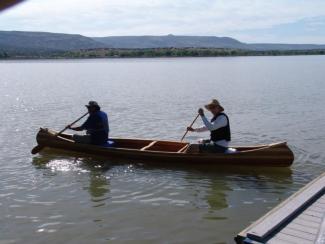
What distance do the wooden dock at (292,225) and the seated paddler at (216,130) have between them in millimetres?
4386

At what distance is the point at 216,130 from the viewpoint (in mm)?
11516

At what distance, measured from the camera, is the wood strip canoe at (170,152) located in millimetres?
11180

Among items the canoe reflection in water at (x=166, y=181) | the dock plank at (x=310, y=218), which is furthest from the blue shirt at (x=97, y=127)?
the dock plank at (x=310, y=218)

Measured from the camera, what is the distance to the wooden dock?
5.57m

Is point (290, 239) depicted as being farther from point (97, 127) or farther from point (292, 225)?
point (97, 127)

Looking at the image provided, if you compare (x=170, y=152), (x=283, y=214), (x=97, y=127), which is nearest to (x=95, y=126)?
(x=97, y=127)

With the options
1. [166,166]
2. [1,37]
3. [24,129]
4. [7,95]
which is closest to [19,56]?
[1,37]

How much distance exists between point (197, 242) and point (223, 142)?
467 cm

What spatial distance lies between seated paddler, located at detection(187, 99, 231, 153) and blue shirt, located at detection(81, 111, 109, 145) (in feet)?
8.66

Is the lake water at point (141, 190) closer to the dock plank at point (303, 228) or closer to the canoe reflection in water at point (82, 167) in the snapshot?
the canoe reflection in water at point (82, 167)

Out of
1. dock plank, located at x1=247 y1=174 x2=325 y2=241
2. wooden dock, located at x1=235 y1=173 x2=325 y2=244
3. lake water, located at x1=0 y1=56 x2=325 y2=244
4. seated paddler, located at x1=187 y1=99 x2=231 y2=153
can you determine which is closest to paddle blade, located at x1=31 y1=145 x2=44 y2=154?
lake water, located at x1=0 y1=56 x2=325 y2=244

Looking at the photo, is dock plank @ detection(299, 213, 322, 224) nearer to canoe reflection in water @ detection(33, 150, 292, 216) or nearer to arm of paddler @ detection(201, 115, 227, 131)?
canoe reflection in water @ detection(33, 150, 292, 216)

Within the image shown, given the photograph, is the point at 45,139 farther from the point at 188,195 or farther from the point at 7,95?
the point at 7,95

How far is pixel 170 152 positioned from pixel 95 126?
93.3 inches
